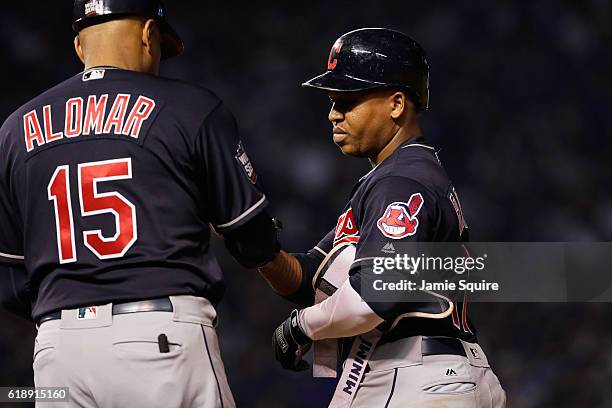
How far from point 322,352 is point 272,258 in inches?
15.1

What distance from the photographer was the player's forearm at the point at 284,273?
2.92 meters

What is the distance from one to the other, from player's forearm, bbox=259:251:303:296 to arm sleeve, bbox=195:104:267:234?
0.42 meters

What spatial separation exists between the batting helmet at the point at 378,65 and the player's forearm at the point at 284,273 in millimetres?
540

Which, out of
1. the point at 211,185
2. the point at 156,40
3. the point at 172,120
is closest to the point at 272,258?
the point at 211,185

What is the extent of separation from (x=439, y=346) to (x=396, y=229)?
1.25 ft

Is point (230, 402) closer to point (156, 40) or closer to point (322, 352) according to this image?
point (322, 352)

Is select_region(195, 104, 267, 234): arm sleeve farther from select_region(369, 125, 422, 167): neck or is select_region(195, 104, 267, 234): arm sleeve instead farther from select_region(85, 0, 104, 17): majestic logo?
select_region(369, 125, 422, 167): neck

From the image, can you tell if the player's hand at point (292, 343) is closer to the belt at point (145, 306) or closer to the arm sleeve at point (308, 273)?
the arm sleeve at point (308, 273)

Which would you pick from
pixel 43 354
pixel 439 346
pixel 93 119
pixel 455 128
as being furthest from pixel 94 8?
pixel 455 128

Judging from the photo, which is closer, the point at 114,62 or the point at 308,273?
the point at 114,62

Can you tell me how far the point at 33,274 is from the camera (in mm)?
2469

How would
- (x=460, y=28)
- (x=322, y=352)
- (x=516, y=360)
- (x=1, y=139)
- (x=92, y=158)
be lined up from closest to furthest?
1. (x=92, y=158)
2. (x=1, y=139)
3. (x=322, y=352)
4. (x=516, y=360)
5. (x=460, y=28)

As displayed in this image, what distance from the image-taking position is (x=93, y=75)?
2.52 meters

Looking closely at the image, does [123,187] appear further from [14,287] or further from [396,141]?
[396,141]
